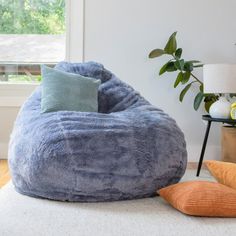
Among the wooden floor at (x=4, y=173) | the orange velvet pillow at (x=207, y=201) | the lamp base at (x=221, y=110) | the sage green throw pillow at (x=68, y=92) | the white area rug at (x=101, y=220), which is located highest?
the sage green throw pillow at (x=68, y=92)

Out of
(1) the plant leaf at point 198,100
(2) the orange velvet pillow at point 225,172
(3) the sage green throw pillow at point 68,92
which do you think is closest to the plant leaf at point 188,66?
(1) the plant leaf at point 198,100

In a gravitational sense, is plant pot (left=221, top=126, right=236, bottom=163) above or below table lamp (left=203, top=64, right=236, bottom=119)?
below

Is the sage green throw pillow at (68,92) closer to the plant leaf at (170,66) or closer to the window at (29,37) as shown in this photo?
the plant leaf at (170,66)

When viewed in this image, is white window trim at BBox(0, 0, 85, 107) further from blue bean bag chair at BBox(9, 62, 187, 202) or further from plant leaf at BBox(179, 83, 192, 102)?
blue bean bag chair at BBox(9, 62, 187, 202)

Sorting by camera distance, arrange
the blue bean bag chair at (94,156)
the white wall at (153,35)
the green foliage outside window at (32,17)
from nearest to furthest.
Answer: the blue bean bag chair at (94,156), the white wall at (153,35), the green foliage outside window at (32,17)

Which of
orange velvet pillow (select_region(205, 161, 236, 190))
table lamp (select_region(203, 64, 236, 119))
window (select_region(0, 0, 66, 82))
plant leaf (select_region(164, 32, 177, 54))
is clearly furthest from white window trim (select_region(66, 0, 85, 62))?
orange velvet pillow (select_region(205, 161, 236, 190))

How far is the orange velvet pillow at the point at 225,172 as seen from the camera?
64.4 inches

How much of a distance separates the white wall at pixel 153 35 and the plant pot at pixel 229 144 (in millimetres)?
508

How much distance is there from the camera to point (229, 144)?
299 centimetres

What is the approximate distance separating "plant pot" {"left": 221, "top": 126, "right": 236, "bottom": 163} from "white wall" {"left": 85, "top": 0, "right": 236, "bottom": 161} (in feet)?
1.67

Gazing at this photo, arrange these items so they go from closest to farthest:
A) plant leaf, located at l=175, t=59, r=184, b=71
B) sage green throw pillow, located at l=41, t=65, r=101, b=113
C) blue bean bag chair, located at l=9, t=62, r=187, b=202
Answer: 1. blue bean bag chair, located at l=9, t=62, r=187, b=202
2. sage green throw pillow, located at l=41, t=65, r=101, b=113
3. plant leaf, located at l=175, t=59, r=184, b=71

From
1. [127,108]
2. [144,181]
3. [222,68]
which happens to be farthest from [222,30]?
[144,181]

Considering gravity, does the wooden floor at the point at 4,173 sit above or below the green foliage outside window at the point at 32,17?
below

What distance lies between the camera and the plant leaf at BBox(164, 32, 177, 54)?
3.21 m
